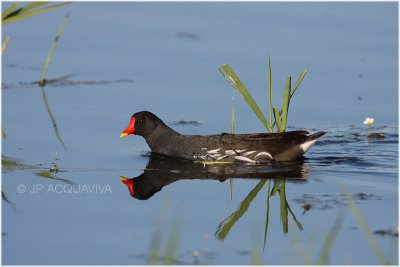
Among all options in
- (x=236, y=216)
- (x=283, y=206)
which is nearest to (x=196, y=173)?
(x=283, y=206)

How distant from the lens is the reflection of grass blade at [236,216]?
655 centimetres

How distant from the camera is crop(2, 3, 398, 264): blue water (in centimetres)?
634

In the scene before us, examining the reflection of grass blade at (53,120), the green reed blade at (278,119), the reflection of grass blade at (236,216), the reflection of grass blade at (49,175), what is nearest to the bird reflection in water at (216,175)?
the reflection of grass blade at (236,216)

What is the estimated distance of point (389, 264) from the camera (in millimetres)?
5648

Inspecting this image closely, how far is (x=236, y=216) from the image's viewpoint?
7.02 metres

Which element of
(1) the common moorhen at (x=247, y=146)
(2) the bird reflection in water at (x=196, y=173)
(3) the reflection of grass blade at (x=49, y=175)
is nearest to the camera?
(3) the reflection of grass blade at (x=49, y=175)

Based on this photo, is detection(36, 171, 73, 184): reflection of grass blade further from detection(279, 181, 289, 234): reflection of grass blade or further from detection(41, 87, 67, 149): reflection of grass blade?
detection(279, 181, 289, 234): reflection of grass blade

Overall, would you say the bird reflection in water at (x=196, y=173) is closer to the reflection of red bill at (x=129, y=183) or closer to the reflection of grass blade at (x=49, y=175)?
the reflection of red bill at (x=129, y=183)

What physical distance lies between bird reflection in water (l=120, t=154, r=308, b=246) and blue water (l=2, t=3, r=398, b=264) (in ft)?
0.31

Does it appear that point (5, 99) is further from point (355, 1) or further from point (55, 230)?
point (355, 1)

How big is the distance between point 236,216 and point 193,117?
3620 millimetres

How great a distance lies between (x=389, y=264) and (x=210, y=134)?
15.0ft

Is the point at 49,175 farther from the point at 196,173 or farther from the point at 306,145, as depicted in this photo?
the point at 306,145


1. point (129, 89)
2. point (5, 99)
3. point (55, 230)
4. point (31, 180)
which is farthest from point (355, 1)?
point (55, 230)
